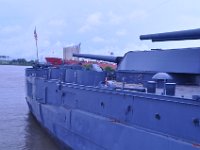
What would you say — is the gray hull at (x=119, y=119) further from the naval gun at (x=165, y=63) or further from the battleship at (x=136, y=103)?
the naval gun at (x=165, y=63)

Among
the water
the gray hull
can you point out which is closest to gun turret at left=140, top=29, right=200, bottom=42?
the gray hull

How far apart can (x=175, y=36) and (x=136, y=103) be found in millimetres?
3102

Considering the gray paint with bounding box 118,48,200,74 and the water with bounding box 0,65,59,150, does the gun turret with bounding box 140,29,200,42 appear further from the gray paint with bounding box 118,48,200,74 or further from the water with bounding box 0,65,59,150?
the water with bounding box 0,65,59,150

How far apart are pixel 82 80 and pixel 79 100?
783mm

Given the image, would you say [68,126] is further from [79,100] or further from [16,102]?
[16,102]

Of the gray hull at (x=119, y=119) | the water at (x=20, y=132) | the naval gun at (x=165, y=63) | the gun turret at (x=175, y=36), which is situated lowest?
the water at (x=20, y=132)

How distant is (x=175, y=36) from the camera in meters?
12.4

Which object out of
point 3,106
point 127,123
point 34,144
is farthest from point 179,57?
point 3,106

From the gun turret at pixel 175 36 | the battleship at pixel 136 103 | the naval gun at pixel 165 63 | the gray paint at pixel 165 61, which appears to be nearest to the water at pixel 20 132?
the battleship at pixel 136 103

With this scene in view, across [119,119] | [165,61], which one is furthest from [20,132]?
[165,61]

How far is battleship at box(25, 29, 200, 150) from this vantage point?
9141mm

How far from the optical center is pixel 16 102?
33.6 m

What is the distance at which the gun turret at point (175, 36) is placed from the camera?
11547 mm

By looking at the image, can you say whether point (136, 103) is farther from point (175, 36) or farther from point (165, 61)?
point (175, 36)
